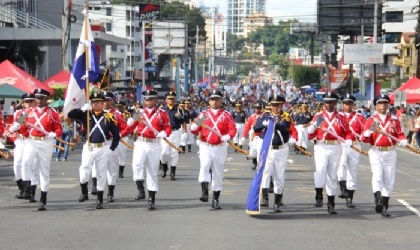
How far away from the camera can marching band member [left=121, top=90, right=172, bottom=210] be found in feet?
56.6

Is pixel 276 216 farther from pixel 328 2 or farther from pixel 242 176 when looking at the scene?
pixel 328 2

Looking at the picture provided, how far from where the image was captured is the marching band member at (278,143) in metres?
16.6

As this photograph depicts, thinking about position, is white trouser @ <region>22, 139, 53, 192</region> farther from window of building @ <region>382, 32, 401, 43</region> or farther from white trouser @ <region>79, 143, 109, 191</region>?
window of building @ <region>382, 32, 401, 43</region>

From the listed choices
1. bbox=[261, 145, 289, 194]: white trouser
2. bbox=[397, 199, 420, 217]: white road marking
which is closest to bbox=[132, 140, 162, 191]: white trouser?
bbox=[261, 145, 289, 194]: white trouser

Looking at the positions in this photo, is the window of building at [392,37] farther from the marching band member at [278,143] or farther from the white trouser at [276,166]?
the white trouser at [276,166]

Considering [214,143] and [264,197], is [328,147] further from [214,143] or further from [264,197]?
[214,143]

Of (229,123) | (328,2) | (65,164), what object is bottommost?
(65,164)

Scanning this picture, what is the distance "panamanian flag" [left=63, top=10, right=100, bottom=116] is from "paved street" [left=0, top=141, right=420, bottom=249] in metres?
1.83

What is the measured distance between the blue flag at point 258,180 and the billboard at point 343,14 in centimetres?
5082

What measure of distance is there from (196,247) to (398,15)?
349ft

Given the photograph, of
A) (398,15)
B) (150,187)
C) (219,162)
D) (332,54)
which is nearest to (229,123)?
(219,162)

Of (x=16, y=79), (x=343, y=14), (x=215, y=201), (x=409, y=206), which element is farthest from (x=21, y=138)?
(x=343, y=14)

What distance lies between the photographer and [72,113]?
17.2 m

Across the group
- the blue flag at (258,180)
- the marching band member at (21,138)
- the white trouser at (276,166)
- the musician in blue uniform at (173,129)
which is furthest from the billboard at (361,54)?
the blue flag at (258,180)
